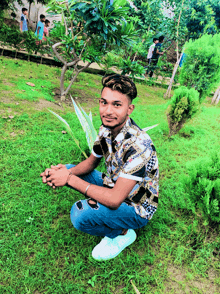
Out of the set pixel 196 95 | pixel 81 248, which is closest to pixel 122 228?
pixel 81 248

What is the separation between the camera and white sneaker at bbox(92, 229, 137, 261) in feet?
5.26

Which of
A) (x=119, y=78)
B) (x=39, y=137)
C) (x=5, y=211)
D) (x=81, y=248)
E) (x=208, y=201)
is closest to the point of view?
(x=119, y=78)

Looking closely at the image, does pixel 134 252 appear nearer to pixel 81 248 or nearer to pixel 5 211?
pixel 81 248

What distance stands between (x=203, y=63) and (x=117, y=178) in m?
5.20

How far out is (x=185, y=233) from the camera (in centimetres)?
195

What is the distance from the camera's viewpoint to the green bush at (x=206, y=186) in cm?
159

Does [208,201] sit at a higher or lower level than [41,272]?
higher

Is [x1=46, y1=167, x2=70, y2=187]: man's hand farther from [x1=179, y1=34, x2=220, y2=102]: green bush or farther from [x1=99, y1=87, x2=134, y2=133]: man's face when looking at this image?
[x1=179, y1=34, x2=220, y2=102]: green bush

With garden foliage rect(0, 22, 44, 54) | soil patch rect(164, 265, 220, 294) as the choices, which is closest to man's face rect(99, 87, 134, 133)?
soil patch rect(164, 265, 220, 294)

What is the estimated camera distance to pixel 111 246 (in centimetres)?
164

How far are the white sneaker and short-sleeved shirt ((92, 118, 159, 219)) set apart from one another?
33cm

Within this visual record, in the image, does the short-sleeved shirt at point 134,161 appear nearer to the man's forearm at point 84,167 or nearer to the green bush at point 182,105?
the man's forearm at point 84,167

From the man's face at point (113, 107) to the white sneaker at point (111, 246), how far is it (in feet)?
3.42

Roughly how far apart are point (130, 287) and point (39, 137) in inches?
94.7
